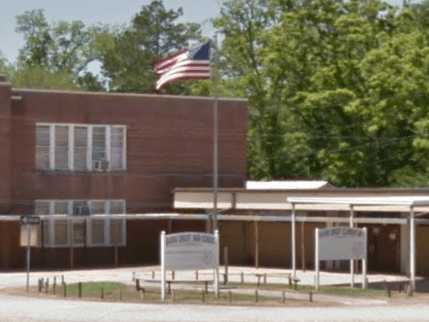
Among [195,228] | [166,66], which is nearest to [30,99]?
[195,228]

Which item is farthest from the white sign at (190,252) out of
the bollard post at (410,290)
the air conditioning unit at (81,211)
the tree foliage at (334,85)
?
the tree foliage at (334,85)

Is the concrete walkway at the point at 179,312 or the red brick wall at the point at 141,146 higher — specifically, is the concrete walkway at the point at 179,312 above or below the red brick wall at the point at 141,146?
below

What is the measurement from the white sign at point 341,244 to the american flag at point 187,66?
6.92 metres

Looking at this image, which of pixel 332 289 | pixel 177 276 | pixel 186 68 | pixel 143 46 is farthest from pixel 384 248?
pixel 143 46

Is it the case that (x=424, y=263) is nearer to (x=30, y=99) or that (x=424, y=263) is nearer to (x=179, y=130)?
(x=179, y=130)

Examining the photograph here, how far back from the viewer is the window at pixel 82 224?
5869cm

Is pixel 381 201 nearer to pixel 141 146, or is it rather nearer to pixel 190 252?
pixel 190 252

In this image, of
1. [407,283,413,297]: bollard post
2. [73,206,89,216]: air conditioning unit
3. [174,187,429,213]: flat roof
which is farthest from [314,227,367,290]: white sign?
[73,206,89,216]: air conditioning unit

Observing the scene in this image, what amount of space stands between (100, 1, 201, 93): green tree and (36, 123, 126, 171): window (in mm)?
43335

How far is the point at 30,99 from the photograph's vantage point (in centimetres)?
5784

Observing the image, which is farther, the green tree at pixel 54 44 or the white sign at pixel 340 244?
the green tree at pixel 54 44

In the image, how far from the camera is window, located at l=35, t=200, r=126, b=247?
193 ft

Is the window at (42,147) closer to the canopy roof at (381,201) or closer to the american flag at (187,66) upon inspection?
the american flag at (187,66)

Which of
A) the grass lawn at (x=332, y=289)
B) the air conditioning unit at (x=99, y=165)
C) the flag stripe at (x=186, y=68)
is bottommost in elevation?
the grass lawn at (x=332, y=289)
